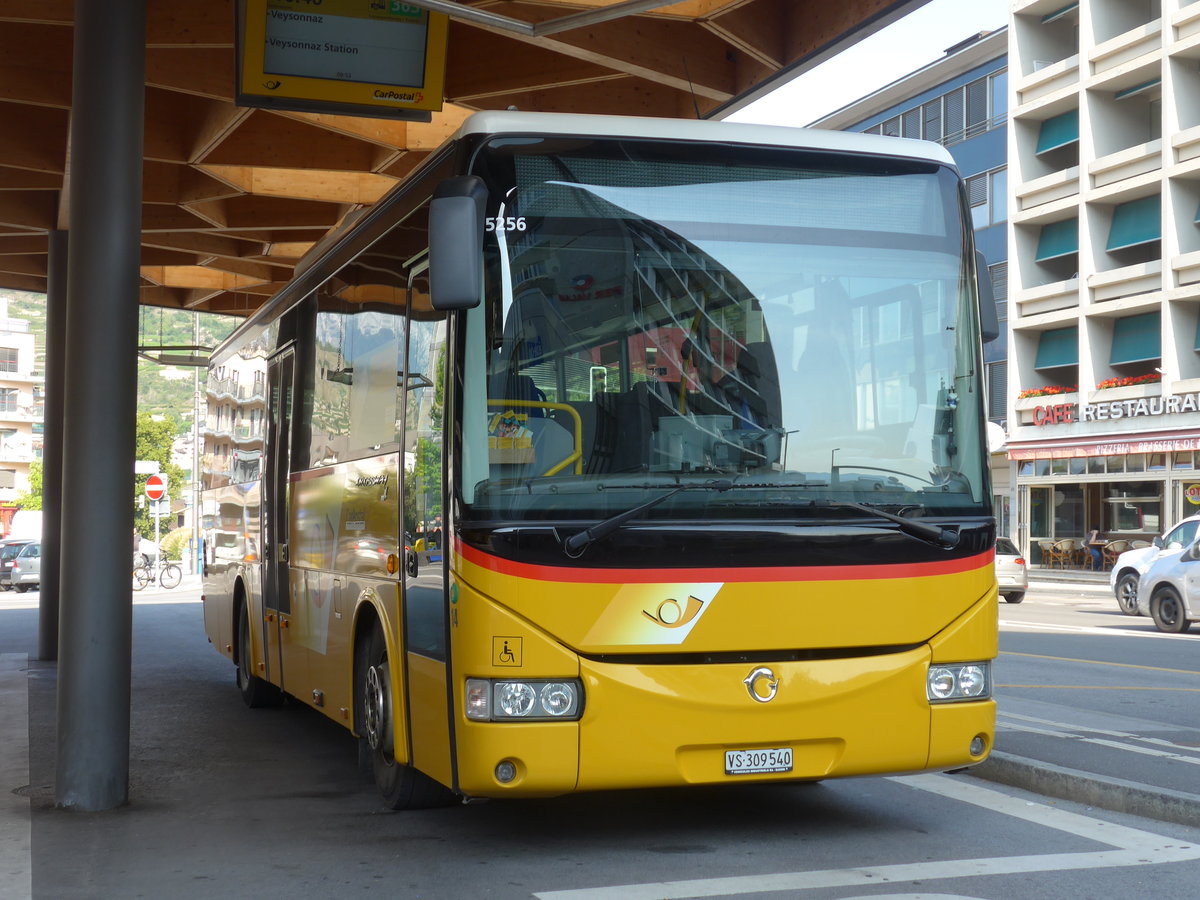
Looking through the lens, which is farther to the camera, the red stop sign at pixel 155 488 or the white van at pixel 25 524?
the white van at pixel 25 524

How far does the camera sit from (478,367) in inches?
252

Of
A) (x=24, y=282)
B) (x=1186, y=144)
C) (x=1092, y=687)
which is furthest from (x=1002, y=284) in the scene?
(x=1092, y=687)

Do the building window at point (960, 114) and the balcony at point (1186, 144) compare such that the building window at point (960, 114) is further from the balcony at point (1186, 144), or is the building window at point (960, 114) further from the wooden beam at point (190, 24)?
the wooden beam at point (190, 24)

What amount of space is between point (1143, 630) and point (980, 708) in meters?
17.7

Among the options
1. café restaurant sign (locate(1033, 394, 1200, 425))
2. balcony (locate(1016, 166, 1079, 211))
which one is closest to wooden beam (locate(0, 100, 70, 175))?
café restaurant sign (locate(1033, 394, 1200, 425))

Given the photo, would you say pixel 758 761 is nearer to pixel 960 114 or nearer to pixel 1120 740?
pixel 1120 740

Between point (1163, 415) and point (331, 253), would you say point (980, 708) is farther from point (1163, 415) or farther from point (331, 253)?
point (1163, 415)

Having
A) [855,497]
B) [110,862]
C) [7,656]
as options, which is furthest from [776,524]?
[7,656]

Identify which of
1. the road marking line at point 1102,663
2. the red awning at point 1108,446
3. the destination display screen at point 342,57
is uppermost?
the destination display screen at point 342,57

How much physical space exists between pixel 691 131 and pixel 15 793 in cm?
534

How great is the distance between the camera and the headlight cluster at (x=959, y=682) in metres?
6.78

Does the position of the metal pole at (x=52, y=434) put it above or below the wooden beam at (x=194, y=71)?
below

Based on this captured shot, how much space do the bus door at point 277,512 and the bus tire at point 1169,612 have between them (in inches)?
607

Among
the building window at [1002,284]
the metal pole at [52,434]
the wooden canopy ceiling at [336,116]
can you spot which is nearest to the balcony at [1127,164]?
the building window at [1002,284]
